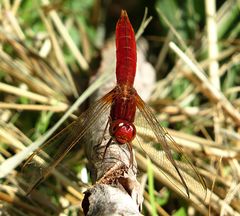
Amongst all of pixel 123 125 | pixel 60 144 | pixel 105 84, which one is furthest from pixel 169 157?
pixel 105 84

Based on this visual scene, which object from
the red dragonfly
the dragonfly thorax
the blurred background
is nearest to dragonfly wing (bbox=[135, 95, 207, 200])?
the red dragonfly

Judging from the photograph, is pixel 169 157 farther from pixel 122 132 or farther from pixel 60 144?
pixel 60 144

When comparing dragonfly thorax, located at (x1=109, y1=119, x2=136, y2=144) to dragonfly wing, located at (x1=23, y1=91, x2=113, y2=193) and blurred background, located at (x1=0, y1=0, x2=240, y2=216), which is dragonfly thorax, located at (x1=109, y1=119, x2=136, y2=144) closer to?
dragonfly wing, located at (x1=23, y1=91, x2=113, y2=193)

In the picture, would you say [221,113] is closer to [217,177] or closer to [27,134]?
[217,177]

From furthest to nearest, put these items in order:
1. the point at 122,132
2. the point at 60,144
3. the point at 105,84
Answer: the point at 105,84 < the point at 60,144 < the point at 122,132

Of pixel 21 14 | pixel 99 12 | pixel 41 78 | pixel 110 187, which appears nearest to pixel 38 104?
pixel 41 78

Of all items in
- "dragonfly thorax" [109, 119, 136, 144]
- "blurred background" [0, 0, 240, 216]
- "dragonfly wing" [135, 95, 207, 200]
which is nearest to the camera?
"dragonfly thorax" [109, 119, 136, 144]
